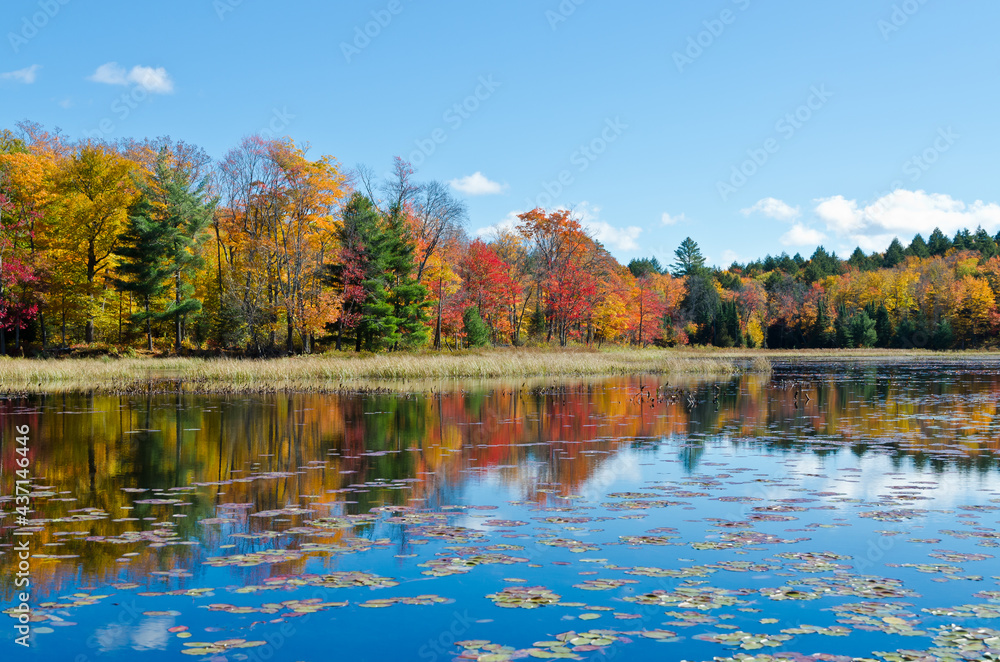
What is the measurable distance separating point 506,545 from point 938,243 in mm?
129940

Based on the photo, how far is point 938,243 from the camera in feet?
384

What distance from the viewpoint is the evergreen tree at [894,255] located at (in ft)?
376

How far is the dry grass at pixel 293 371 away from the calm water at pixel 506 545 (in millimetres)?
13698

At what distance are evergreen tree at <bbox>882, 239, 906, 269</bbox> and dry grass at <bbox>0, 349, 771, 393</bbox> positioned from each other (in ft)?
272

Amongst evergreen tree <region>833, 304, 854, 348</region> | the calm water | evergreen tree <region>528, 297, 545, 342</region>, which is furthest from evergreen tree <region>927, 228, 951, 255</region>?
the calm water

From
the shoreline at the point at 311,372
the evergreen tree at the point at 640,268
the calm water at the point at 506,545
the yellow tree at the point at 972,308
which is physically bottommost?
the calm water at the point at 506,545

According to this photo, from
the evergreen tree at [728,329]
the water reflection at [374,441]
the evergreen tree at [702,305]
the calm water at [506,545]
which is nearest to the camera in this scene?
the calm water at [506,545]

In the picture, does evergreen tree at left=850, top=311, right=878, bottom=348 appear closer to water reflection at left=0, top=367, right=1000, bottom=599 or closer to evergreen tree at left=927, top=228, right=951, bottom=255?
evergreen tree at left=927, top=228, right=951, bottom=255

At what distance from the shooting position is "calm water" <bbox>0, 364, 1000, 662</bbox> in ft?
17.2

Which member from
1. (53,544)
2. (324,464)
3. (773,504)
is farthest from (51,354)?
(773,504)

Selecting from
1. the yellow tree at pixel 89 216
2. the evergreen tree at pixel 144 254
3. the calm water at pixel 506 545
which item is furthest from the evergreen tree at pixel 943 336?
the yellow tree at pixel 89 216

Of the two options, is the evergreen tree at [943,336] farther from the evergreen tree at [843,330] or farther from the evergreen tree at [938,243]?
the evergreen tree at [938,243]

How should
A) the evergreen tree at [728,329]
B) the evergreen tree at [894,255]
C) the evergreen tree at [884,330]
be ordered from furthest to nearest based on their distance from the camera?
the evergreen tree at [894,255], the evergreen tree at [728,329], the evergreen tree at [884,330]

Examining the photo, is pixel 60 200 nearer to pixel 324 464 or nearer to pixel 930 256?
pixel 324 464
